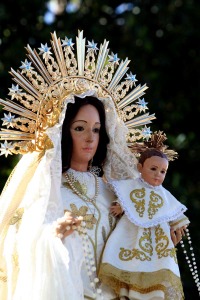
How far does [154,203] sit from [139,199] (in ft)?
0.25

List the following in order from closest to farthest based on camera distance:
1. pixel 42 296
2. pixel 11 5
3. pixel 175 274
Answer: pixel 42 296, pixel 175 274, pixel 11 5

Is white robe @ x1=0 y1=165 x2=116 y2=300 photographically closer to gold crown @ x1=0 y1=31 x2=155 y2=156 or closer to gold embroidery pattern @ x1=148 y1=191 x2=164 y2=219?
gold embroidery pattern @ x1=148 y1=191 x2=164 y2=219

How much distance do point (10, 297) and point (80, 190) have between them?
65cm

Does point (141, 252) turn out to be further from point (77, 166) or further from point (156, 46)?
point (156, 46)

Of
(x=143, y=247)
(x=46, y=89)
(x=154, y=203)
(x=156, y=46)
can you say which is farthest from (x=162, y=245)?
(x=156, y=46)

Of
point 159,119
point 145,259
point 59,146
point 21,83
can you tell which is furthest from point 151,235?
point 159,119

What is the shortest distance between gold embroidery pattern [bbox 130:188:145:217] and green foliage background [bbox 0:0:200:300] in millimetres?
3559

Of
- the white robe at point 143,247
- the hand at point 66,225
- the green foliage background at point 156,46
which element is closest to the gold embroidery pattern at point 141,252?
the white robe at point 143,247

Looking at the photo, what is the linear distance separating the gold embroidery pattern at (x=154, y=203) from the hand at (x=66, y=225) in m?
0.50

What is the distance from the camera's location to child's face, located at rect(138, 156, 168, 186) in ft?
18.2

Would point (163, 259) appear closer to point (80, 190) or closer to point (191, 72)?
point (80, 190)

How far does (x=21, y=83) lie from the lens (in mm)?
5637

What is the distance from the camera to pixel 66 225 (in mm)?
5148

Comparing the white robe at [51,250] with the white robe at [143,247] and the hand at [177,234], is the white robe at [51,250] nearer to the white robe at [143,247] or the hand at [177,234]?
the white robe at [143,247]
